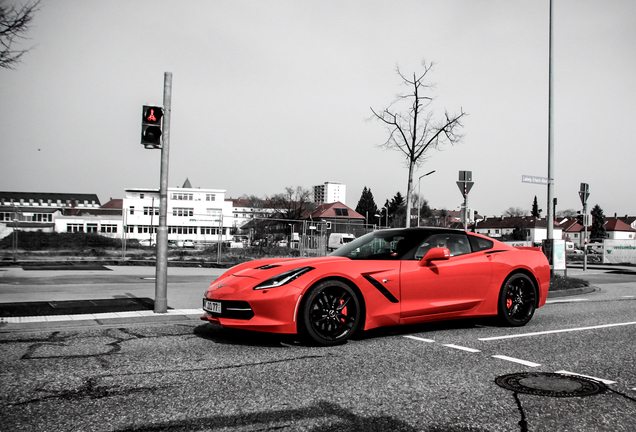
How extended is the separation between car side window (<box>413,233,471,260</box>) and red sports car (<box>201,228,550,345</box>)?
0.6 inches

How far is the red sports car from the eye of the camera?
17.3 ft

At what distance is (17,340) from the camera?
5660 millimetres

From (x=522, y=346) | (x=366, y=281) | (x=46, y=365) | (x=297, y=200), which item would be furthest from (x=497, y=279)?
(x=297, y=200)

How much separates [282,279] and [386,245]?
160 cm

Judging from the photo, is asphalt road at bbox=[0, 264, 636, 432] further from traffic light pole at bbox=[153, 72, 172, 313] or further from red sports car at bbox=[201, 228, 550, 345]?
traffic light pole at bbox=[153, 72, 172, 313]

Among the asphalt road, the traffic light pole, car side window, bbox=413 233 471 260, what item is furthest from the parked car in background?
the asphalt road

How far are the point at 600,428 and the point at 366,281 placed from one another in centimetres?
287

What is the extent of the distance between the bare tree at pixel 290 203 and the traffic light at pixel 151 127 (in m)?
79.1

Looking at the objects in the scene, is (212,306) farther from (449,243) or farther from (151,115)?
(151,115)

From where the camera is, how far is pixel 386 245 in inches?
250

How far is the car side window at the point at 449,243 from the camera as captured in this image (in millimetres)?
6363

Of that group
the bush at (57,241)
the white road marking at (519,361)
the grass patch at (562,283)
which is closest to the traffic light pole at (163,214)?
the white road marking at (519,361)

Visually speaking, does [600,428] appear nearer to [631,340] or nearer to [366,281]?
[366,281]

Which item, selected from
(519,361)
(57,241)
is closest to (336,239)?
(57,241)
